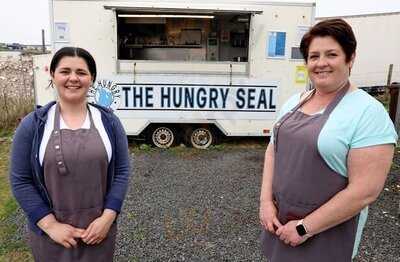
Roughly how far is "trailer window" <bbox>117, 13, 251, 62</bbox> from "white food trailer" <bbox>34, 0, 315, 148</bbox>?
142 millimetres

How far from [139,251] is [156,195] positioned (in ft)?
4.80

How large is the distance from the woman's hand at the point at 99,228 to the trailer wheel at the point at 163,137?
5223 millimetres

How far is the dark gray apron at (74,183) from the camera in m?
1.90

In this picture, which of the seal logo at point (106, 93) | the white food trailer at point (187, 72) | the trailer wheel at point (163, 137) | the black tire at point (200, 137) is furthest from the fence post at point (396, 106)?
the seal logo at point (106, 93)

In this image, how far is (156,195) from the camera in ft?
16.5

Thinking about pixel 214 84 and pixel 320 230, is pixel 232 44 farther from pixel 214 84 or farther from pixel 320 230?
pixel 320 230

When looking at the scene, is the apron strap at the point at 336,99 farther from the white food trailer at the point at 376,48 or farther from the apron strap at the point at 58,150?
the white food trailer at the point at 376,48

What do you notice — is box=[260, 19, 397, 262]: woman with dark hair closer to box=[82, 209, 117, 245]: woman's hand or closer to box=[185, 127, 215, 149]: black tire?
box=[82, 209, 117, 245]: woman's hand

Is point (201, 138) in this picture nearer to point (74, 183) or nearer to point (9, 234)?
point (9, 234)

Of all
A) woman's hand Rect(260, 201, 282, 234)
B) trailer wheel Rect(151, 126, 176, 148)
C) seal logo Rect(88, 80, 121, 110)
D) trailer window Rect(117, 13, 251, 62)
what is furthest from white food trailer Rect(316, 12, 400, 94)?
woman's hand Rect(260, 201, 282, 234)

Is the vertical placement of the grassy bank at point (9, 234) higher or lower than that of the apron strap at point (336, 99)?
lower

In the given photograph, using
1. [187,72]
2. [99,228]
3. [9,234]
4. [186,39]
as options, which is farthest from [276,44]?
[99,228]

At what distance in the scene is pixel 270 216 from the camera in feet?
6.68

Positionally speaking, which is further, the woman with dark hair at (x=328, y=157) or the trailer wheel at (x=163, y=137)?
the trailer wheel at (x=163, y=137)
